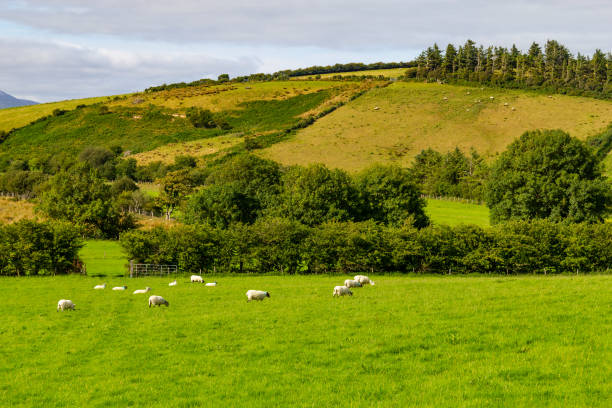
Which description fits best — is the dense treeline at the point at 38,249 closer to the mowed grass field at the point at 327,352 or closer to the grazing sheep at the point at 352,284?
the mowed grass field at the point at 327,352

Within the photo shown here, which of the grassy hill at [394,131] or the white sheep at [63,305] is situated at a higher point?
the grassy hill at [394,131]

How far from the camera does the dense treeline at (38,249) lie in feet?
172

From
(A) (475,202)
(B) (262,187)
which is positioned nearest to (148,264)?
(B) (262,187)

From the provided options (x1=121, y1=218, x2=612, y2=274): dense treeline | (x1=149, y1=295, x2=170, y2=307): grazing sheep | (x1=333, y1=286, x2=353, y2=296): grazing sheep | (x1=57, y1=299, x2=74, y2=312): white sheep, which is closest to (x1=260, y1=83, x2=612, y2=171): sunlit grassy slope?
(x1=121, y1=218, x2=612, y2=274): dense treeline

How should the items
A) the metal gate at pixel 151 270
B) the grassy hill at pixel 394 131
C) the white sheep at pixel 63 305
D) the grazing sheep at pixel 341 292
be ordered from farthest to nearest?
the grassy hill at pixel 394 131 < the metal gate at pixel 151 270 < the grazing sheep at pixel 341 292 < the white sheep at pixel 63 305

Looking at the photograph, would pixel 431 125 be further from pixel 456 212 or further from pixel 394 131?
pixel 456 212

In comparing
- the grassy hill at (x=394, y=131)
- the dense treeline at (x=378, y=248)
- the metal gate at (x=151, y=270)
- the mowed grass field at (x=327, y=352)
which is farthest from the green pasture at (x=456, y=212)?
the mowed grass field at (x=327, y=352)

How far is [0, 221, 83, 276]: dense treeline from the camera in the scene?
172 feet

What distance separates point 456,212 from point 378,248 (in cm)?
5381

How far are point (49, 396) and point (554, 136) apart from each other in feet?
236

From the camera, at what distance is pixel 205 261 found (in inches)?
2189

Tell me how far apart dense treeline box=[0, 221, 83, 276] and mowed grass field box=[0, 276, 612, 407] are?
2322cm

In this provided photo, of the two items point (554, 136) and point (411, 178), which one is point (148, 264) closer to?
point (411, 178)

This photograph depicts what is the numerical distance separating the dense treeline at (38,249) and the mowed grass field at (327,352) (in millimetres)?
23218
